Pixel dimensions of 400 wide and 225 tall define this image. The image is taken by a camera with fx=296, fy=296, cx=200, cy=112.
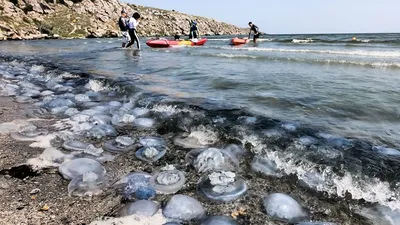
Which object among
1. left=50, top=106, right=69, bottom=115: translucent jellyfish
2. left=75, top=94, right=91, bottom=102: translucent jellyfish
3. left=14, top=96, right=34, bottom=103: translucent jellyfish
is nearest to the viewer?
left=50, top=106, right=69, bottom=115: translucent jellyfish

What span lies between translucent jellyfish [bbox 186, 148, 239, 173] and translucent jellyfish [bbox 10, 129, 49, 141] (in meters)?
1.77

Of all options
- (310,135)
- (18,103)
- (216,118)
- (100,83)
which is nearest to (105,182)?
(216,118)

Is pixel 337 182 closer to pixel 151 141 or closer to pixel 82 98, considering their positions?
pixel 151 141

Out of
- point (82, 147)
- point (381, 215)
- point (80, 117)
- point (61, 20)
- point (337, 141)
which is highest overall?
point (61, 20)

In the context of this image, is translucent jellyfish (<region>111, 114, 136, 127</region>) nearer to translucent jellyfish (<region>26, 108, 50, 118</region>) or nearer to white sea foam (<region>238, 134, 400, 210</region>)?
translucent jellyfish (<region>26, 108, 50, 118</region>)

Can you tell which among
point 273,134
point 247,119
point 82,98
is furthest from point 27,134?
point 273,134

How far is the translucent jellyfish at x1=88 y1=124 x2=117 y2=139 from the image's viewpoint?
3.41 m

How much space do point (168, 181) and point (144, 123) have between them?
1.62 meters

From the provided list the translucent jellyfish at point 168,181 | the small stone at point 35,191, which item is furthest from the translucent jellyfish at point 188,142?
the small stone at point 35,191

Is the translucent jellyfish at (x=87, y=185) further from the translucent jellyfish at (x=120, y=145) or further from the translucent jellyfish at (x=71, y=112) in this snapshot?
the translucent jellyfish at (x=71, y=112)

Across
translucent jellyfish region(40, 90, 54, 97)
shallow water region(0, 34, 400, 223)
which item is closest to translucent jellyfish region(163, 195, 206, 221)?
shallow water region(0, 34, 400, 223)

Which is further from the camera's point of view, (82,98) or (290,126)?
(82,98)

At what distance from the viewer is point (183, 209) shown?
79.6 inches

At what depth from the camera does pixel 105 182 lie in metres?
2.41
